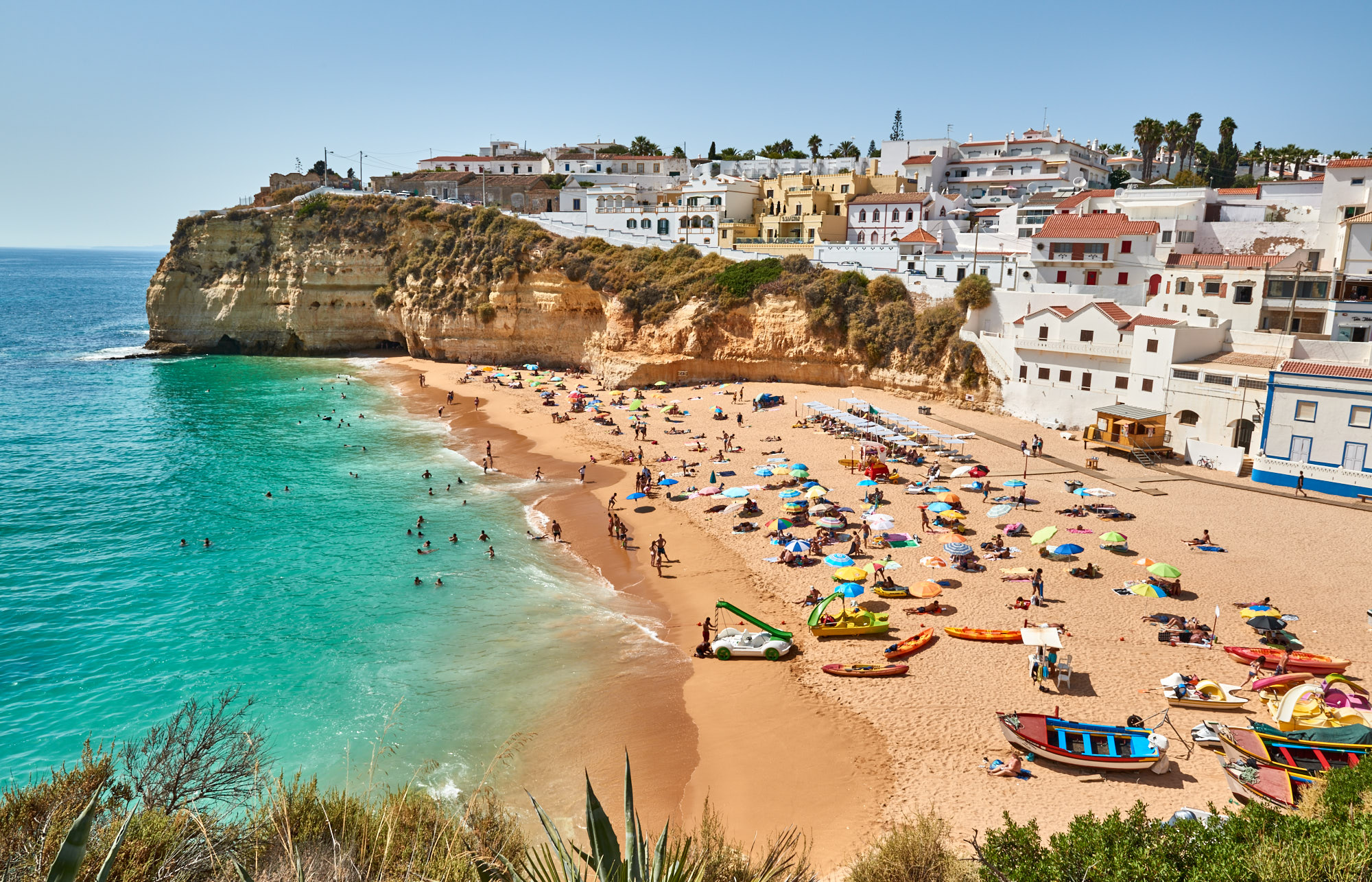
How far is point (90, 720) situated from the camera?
18125 millimetres

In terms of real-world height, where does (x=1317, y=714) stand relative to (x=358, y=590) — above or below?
above

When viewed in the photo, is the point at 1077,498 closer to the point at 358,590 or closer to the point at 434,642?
the point at 434,642

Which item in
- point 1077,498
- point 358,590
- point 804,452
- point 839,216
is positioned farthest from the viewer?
point 839,216

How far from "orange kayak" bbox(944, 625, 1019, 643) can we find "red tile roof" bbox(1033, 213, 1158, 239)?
29.6 m

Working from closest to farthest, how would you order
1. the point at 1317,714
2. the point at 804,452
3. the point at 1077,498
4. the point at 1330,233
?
the point at 1317,714, the point at 1077,498, the point at 804,452, the point at 1330,233

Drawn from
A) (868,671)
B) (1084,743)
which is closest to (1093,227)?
(868,671)

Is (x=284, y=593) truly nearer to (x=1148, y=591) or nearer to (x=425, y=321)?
(x=1148, y=591)

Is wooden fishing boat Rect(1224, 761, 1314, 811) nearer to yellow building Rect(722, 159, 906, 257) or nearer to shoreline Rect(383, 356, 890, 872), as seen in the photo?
shoreline Rect(383, 356, 890, 872)

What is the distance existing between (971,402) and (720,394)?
14.7m

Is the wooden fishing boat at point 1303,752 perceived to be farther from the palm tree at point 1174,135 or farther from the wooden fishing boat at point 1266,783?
the palm tree at point 1174,135

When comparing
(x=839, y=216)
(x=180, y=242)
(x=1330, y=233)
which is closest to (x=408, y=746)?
(x=1330, y=233)

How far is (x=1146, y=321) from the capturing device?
116 feet

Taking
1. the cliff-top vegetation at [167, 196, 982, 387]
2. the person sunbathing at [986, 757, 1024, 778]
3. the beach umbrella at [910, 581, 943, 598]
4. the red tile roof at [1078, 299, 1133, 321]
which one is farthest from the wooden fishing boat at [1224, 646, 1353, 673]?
the cliff-top vegetation at [167, 196, 982, 387]

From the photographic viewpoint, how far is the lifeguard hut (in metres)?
33.9
